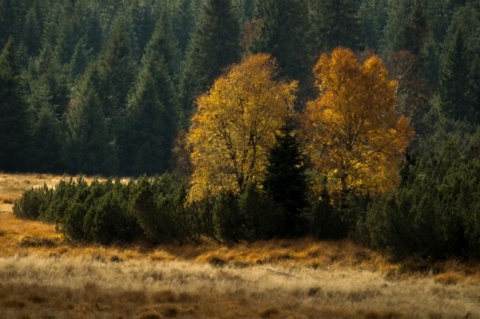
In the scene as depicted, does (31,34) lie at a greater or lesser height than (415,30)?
greater

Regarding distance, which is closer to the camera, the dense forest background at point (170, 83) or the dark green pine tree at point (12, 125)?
the dark green pine tree at point (12, 125)

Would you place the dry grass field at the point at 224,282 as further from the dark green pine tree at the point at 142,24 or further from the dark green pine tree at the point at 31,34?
the dark green pine tree at the point at 142,24

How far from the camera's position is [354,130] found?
4259cm

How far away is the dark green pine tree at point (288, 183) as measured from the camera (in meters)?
37.4

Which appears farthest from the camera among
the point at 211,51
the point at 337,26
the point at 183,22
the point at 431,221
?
the point at 183,22

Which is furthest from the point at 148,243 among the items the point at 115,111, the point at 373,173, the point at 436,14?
the point at 436,14

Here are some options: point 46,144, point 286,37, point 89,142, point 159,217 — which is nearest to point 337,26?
point 286,37

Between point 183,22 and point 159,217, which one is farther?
point 183,22

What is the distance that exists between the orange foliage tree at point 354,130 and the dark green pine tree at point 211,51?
57002 millimetres

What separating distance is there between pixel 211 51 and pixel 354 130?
62.7 meters

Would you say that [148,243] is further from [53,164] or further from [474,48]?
[474,48]

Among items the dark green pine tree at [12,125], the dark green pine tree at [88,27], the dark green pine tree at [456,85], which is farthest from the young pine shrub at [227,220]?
the dark green pine tree at [88,27]

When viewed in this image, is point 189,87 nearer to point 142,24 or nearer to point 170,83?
point 170,83

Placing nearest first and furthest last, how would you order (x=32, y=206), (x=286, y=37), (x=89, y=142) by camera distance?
(x=32, y=206)
(x=89, y=142)
(x=286, y=37)
